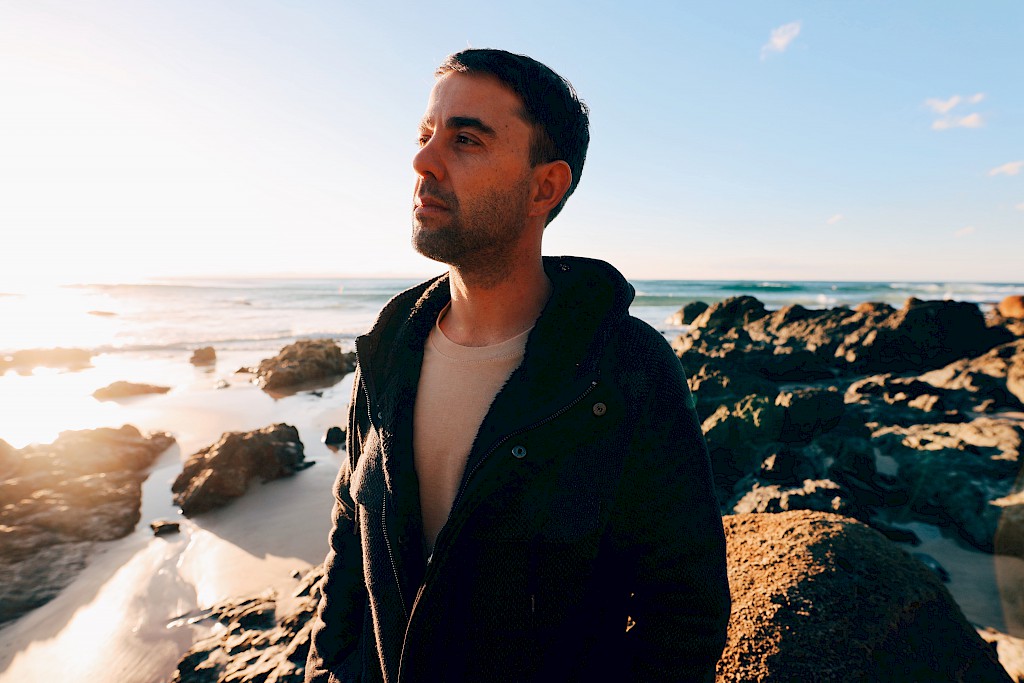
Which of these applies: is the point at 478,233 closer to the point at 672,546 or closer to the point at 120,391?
the point at 672,546

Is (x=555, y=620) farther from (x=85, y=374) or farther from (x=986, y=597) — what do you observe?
(x=85, y=374)

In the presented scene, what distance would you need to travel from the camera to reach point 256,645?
11.5ft

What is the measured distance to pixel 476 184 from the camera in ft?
6.11

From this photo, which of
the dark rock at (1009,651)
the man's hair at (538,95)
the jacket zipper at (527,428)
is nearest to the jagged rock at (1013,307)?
the dark rock at (1009,651)

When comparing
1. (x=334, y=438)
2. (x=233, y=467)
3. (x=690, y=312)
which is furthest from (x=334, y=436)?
(x=690, y=312)

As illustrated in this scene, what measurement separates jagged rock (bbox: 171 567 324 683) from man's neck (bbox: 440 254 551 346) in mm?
2634

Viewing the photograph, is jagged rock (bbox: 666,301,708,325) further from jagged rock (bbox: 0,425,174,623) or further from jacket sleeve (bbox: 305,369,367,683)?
jacket sleeve (bbox: 305,369,367,683)

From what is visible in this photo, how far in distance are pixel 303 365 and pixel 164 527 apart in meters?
7.53

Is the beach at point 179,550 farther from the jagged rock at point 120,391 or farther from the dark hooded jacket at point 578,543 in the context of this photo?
the dark hooded jacket at point 578,543

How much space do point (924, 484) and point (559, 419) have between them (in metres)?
5.59

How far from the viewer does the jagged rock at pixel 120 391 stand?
36.6ft

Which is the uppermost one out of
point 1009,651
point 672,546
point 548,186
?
point 548,186

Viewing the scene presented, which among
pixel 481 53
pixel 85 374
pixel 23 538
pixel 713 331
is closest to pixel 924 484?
pixel 481 53

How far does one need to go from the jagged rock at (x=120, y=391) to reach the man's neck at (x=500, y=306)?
12.8 metres
